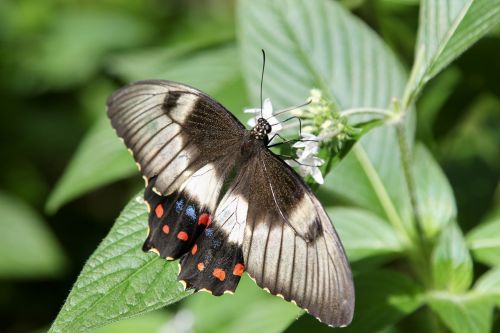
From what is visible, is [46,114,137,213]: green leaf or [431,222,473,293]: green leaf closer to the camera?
[431,222,473,293]: green leaf

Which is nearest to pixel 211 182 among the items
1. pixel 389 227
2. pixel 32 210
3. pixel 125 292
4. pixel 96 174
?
pixel 125 292

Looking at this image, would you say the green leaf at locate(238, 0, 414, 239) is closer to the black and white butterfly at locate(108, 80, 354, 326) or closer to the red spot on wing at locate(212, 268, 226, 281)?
the black and white butterfly at locate(108, 80, 354, 326)

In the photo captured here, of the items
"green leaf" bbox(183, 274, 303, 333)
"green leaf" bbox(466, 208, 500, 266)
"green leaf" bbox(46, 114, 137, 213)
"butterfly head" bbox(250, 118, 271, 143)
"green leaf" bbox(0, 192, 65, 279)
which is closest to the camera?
"butterfly head" bbox(250, 118, 271, 143)

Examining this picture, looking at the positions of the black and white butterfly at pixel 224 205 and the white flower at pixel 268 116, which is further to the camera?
the white flower at pixel 268 116

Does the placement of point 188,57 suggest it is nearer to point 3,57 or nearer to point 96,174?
point 96,174

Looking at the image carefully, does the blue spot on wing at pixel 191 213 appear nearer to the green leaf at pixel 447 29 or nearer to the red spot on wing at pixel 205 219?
the red spot on wing at pixel 205 219

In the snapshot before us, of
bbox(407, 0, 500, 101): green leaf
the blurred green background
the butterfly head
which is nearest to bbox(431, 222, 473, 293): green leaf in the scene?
bbox(407, 0, 500, 101): green leaf

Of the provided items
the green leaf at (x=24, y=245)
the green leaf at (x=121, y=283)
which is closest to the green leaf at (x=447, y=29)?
the green leaf at (x=121, y=283)
